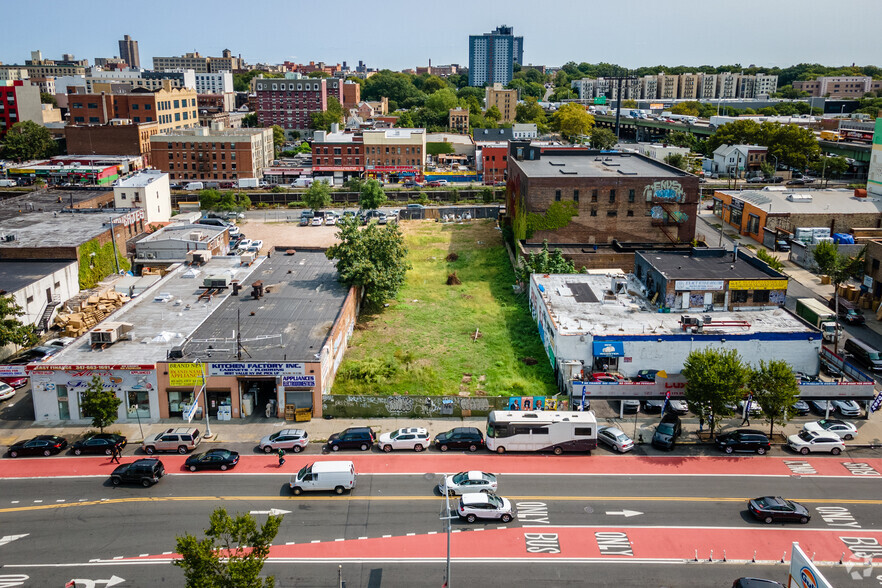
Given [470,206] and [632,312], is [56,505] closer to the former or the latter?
[632,312]

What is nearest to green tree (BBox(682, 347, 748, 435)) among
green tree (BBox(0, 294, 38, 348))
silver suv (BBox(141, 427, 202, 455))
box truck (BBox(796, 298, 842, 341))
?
box truck (BBox(796, 298, 842, 341))

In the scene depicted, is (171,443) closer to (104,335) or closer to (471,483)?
(104,335)

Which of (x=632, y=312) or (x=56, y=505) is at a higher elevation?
(x=632, y=312)

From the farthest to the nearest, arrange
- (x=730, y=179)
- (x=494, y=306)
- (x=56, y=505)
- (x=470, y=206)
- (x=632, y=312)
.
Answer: (x=730, y=179) → (x=470, y=206) → (x=494, y=306) → (x=632, y=312) → (x=56, y=505)

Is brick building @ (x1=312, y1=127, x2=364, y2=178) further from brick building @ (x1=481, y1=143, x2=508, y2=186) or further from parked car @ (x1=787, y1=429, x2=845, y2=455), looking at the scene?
parked car @ (x1=787, y1=429, x2=845, y2=455)

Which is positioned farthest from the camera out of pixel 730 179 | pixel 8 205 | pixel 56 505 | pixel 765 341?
pixel 730 179

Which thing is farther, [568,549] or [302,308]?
[302,308]

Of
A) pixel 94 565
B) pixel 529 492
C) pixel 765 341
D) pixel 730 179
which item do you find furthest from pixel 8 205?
pixel 730 179
